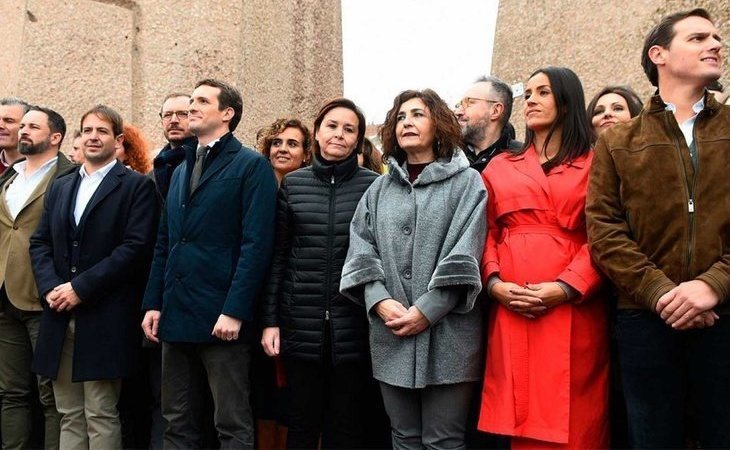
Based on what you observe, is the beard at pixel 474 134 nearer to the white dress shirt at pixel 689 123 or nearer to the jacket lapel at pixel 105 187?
the white dress shirt at pixel 689 123

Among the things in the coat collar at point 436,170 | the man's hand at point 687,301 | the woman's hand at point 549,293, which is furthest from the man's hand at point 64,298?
the man's hand at point 687,301

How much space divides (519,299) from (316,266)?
1.02 metres

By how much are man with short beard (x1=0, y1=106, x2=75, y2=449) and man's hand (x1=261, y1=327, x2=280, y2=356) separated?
5.04ft

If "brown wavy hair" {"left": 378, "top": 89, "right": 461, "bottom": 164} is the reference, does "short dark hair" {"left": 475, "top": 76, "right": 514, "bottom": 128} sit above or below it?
above

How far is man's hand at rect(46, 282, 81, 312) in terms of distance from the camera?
11.7ft

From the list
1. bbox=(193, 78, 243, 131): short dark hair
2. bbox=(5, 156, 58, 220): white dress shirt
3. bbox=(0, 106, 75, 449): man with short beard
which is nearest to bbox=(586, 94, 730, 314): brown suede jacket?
bbox=(193, 78, 243, 131): short dark hair

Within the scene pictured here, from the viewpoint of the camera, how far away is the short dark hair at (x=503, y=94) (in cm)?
416

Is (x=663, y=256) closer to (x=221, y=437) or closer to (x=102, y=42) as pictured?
(x=221, y=437)

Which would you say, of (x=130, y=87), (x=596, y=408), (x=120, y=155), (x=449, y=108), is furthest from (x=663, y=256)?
(x=130, y=87)

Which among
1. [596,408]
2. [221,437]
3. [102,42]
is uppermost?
[102,42]

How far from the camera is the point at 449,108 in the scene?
10.6 feet

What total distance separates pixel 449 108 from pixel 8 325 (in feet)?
10.0

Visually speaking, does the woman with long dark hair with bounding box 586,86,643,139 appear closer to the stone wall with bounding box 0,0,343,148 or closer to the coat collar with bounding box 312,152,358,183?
the coat collar with bounding box 312,152,358,183

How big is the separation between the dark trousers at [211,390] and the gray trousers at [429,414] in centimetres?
82
